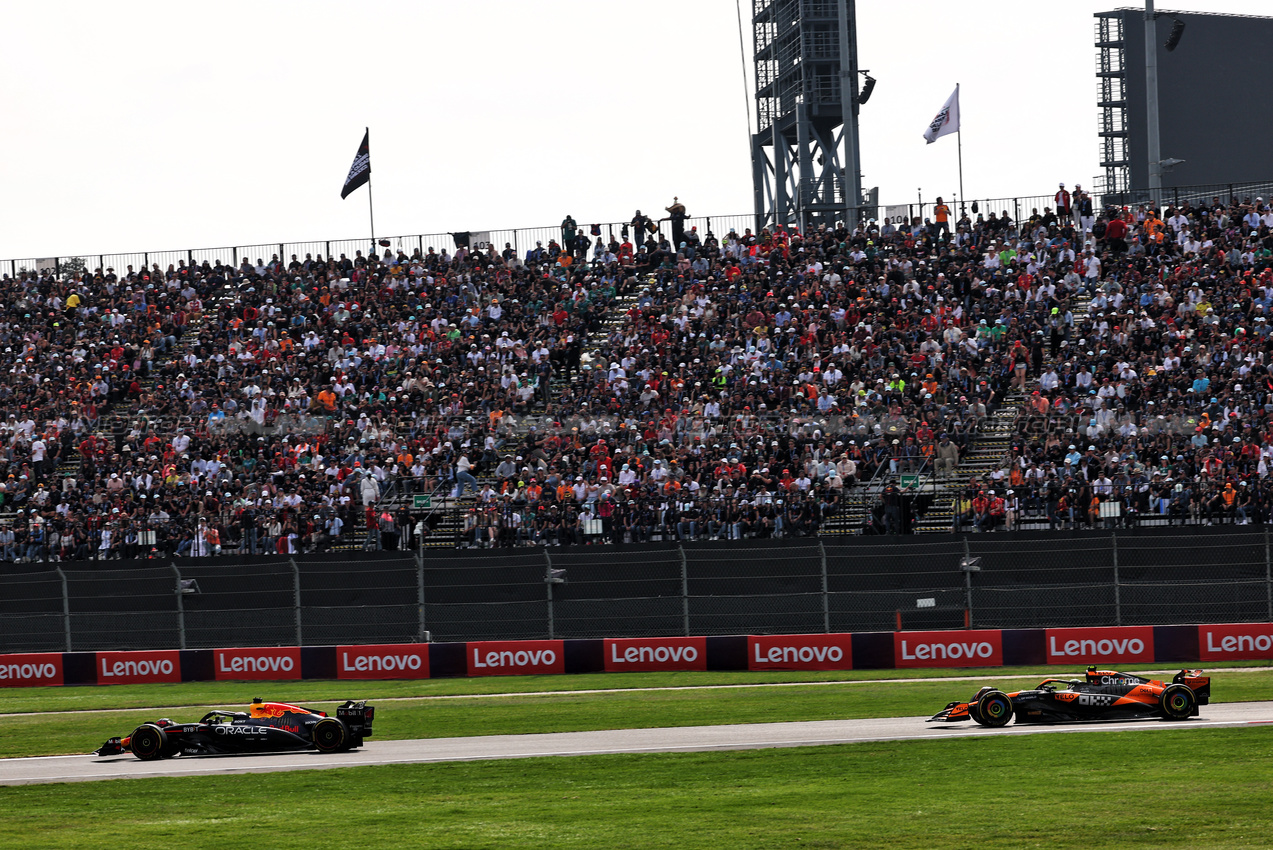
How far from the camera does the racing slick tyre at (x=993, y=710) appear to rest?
1700 centimetres

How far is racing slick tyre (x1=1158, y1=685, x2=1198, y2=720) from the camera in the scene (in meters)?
17.2

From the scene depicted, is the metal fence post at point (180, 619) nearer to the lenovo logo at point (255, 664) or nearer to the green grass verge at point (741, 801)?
the lenovo logo at point (255, 664)

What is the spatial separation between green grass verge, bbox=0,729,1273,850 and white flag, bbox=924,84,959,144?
94.4 ft

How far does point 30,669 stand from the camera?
28.7 meters

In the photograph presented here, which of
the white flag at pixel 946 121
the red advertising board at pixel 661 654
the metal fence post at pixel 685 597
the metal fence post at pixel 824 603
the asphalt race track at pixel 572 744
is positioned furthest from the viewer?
the white flag at pixel 946 121

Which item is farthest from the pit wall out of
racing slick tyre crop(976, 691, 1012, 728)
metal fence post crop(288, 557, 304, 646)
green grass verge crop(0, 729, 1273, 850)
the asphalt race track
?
green grass verge crop(0, 729, 1273, 850)

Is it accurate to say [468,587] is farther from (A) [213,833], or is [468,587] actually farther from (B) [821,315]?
(A) [213,833]

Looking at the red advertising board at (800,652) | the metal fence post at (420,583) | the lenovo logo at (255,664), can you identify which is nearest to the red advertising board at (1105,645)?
the red advertising board at (800,652)

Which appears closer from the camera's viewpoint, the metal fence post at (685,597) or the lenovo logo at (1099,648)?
the lenovo logo at (1099,648)

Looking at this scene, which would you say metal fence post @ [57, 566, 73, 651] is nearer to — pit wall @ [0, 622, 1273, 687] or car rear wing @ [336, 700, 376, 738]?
pit wall @ [0, 622, 1273, 687]

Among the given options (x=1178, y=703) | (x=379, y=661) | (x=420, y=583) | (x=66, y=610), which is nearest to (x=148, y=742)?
(x=379, y=661)

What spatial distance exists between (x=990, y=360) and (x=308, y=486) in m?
14.9

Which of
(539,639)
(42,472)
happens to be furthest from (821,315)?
(42,472)

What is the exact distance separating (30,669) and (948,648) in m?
17.0
